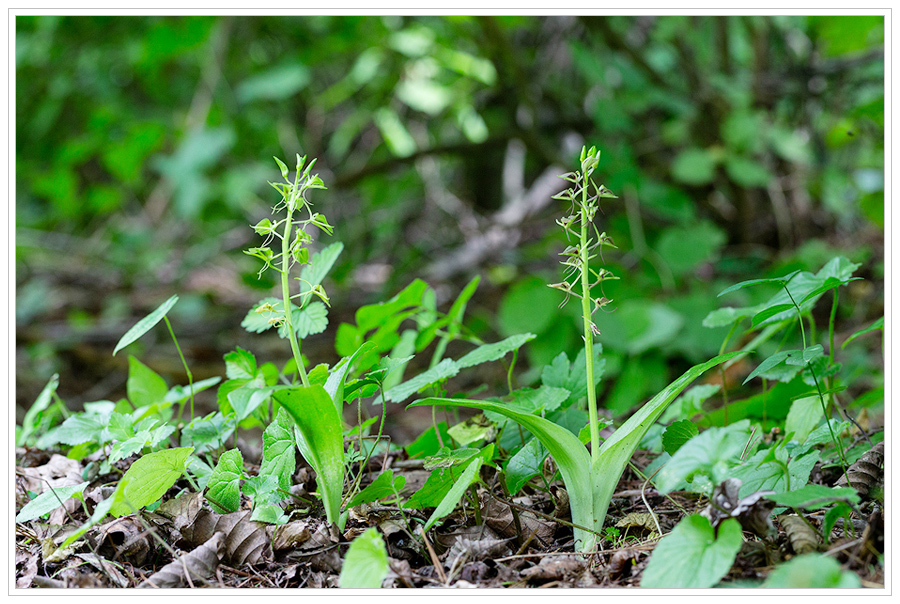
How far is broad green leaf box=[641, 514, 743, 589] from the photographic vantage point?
544 millimetres

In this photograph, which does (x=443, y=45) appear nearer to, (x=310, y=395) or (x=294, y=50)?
(x=294, y=50)

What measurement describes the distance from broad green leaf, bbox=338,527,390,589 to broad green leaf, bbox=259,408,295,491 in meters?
0.15

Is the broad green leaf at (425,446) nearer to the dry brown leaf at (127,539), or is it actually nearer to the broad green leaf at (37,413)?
the dry brown leaf at (127,539)

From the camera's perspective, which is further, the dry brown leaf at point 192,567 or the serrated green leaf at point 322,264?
the serrated green leaf at point 322,264

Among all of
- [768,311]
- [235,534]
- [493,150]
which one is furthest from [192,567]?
Answer: [493,150]

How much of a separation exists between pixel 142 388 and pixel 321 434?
0.50 metres

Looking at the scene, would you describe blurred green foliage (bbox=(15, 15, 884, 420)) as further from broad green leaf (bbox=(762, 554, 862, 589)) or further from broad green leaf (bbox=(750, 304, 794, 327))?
broad green leaf (bbox=(762, 554, 862, 589))

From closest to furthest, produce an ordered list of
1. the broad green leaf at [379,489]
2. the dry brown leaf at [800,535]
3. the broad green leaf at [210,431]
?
1. the dry brown leaf at [800,535]
2. the broad green leaf at [379,489]
3. the broad green leaf at [210,431]

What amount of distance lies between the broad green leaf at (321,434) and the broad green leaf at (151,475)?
142 mm

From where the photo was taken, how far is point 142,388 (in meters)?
1.04

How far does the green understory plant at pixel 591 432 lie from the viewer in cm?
66

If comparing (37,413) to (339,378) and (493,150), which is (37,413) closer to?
(339,378)

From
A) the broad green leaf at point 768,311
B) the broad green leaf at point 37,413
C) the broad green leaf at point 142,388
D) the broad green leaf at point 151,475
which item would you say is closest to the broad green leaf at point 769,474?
the broad green leaf at point 768,311

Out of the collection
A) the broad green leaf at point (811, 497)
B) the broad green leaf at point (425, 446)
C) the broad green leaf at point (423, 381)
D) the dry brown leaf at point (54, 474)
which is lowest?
the dry brown leaf at point (54, 474)
